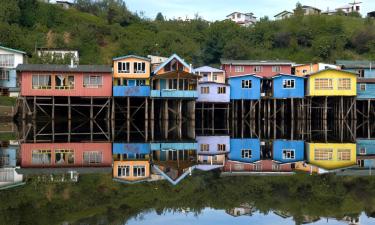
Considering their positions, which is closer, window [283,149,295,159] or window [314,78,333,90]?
window [283,149,295,159]

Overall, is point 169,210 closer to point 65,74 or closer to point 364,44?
point 65,74

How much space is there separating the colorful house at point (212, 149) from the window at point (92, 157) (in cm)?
468

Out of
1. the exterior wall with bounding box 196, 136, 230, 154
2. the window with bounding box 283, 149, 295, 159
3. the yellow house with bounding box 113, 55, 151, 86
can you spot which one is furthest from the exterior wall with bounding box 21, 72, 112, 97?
the window with bounding box 283, 149, 295, 159

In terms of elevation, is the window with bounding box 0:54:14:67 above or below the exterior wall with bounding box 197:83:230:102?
above

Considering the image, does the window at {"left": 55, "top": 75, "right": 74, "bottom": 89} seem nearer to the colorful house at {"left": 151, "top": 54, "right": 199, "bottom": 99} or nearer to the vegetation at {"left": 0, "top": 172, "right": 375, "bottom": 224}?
the colorful house at {"left": 151, "top": 54, "right": 199, "bottom": 99}

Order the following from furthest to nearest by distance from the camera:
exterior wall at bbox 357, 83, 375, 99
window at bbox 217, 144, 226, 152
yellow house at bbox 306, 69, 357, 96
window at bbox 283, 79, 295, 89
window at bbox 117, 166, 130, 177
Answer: exterior wall at bbox 357, 83, 375, 99 < window at bbox 283, 79, 295, 89 < yellow house at bbox 306, 69, 357, 96 < window at bbox 217, 144, 226, 152 < window at bbox 117, 166, 130, 177

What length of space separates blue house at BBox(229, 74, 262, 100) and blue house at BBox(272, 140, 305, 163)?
17.7 m

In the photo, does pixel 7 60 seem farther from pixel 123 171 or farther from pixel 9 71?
pixel 123 171

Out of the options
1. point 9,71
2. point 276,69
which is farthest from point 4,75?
point 276,69

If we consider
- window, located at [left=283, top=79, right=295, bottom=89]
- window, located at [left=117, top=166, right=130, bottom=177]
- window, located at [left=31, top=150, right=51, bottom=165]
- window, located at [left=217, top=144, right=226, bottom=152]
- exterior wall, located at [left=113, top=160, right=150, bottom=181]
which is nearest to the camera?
exterior wall, located at [left=113, top=160, right=150, bottom=181]

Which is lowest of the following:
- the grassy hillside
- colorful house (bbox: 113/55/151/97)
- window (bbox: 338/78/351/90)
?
window (bbox: 338/78/351/90)

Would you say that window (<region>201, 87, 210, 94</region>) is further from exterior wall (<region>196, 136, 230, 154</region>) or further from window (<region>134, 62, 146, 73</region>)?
exterior wall (<region>196, 136, 230, 154</region>)

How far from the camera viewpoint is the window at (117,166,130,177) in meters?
20.3

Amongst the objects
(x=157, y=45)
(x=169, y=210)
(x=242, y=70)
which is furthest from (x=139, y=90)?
(x=157, y=45)
